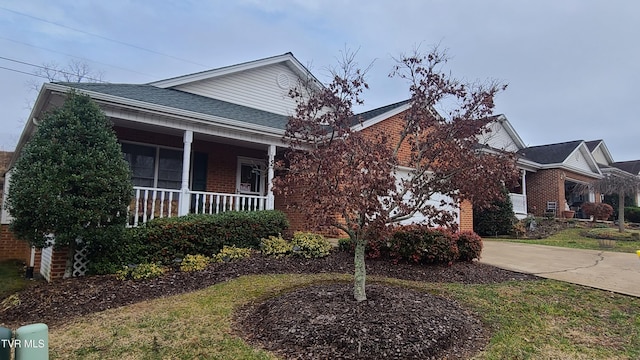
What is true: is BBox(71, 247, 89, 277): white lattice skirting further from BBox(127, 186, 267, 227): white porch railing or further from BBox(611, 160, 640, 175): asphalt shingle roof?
BBox(611, 160, 640, 175): asphalt shingle roof

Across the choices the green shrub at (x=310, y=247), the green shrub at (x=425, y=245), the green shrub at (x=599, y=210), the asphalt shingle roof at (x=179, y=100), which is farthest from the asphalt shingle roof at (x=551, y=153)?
the green shrub at (x=310, y=247)

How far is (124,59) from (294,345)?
3142 centimetres

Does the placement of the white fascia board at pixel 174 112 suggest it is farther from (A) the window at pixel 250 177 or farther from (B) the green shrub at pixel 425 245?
(B) the green shrub at pixel 425 245

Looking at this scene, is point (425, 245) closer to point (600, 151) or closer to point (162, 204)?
point (162, 204)

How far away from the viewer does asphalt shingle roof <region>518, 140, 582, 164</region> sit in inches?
788

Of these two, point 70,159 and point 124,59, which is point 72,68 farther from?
point 70,159

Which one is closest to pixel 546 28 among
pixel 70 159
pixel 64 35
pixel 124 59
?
pixel 70 159

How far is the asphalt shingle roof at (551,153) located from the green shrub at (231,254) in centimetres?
1754

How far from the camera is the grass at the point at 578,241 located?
11.1m

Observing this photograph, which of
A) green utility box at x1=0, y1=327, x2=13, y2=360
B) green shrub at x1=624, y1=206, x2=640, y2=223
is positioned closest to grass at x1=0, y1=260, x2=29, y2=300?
green utility box at x1=0, y1=327, x2=13, y2=360

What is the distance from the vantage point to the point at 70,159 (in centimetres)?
586

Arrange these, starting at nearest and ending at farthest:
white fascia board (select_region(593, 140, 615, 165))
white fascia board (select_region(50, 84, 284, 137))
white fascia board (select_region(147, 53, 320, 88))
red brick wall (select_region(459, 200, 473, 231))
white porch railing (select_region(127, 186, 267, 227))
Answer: white fascia board (select_region(50, 84, 284, 137))
white porch railing (select_region(127, 186, 267, 227))
white fascia board (select_region(147, 53, 320, 88))
red brick wall (select_region(459, 200, 473, 231))
white fascia board (select_region(593, 140, 615, 165))

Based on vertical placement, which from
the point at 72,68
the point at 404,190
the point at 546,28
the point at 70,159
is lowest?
the point at 404,190

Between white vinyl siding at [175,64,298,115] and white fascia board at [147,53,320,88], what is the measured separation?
6.9 inches
